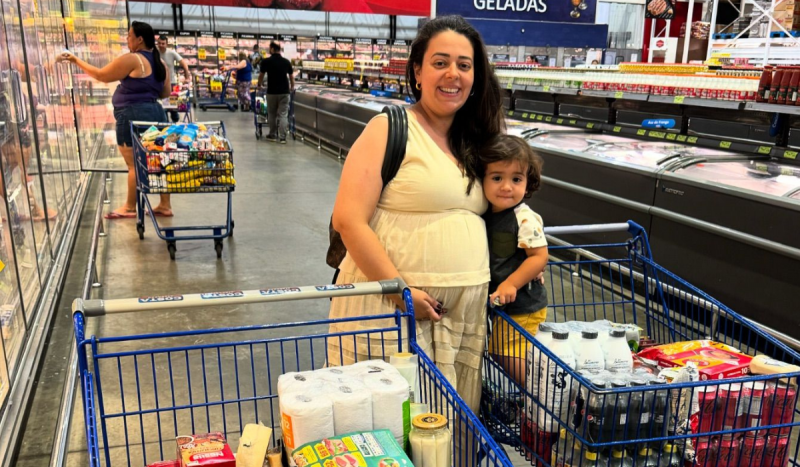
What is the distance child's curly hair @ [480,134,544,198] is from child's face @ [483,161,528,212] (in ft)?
0.05

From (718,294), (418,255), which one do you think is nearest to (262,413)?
(418,255)

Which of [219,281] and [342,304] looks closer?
[342,304]

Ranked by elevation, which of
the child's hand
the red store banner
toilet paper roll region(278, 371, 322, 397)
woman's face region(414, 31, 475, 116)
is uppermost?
the red store banner

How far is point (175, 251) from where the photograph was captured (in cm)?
580

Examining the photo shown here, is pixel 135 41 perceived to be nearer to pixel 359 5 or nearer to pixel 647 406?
pixel 647 406

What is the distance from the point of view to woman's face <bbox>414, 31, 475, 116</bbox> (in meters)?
1.95

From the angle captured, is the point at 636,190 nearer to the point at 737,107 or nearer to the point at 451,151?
the point at 737,107

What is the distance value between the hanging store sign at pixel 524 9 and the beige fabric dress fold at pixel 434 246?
7.08 meters

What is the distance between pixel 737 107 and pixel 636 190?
1003mm

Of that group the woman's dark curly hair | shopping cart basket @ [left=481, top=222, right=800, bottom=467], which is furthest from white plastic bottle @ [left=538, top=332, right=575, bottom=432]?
the woman's dark curly hair

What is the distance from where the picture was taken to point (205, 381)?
1581 mm

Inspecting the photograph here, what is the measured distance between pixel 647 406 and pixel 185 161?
15.1 ft

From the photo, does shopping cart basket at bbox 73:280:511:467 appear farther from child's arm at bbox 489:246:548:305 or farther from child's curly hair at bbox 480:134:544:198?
child's curly hair at bbox 480:134:544:198

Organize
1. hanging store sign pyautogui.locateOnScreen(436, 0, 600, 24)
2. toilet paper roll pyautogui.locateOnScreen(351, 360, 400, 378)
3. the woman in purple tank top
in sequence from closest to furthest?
toilet paper roll pyautogui.locateOnScreen(351, 360, 400, 378) → the woman in purple tank top → hanging store sign pyautogui.locateOnScreen(436, 0, 600, 24)
